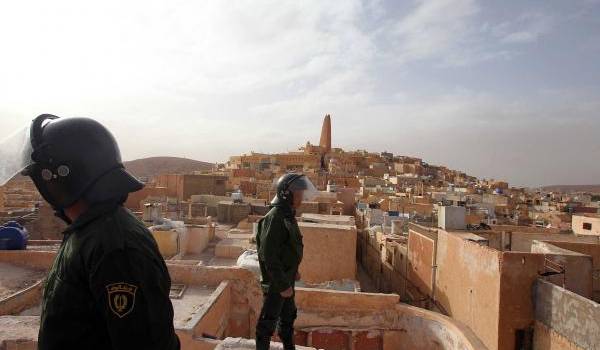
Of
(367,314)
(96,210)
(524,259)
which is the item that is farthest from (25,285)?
(524,259)

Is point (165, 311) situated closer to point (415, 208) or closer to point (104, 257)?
point (104, 257)

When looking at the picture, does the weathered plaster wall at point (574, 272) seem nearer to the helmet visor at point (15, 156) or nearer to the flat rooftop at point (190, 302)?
the flat rooftop at point (190, 302)

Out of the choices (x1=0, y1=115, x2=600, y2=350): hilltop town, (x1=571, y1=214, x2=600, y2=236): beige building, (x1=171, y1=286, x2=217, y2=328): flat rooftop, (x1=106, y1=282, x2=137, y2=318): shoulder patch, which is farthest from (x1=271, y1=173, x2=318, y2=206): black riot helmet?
(x1=571, y1=214, x2=600, y2=236): beige building

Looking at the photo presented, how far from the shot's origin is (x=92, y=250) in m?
1.39

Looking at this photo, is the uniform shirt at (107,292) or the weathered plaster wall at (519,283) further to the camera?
the weathered plaster wall at (519,283)

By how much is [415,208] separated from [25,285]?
18.6m

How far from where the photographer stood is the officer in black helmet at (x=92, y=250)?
1.34 meters

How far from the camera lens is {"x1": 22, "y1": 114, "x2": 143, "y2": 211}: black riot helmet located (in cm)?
157

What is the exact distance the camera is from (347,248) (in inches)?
459

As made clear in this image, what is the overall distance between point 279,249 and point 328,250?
7.88 m

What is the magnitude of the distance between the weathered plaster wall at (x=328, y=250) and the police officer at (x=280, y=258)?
24.4ft

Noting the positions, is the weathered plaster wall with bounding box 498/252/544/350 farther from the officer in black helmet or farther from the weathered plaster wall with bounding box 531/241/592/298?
the officer in black helmet

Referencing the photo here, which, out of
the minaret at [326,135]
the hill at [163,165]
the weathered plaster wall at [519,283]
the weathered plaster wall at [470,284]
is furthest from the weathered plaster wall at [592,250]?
the hill at [163,165]

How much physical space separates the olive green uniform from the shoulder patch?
2585 millimetres
